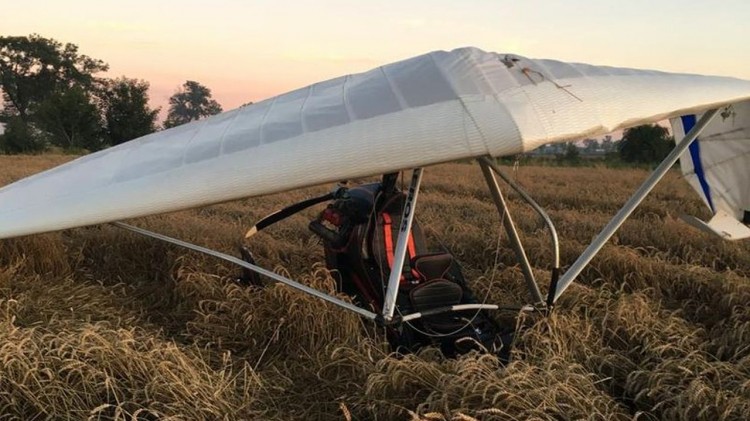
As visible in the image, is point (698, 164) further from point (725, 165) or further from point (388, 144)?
point (388, 144)

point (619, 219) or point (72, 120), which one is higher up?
point (72, 120)

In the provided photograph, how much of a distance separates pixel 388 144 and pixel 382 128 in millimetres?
135

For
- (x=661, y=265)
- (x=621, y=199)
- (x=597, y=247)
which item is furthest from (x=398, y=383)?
(x=621, y=199)

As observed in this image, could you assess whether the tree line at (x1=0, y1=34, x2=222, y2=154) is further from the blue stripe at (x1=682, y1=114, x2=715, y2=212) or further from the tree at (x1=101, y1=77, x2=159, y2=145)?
the blue stripe at (x1=682, y1=114, x2=715, y2=212)

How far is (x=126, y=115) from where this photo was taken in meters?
48.1

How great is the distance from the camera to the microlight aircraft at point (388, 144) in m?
2.76

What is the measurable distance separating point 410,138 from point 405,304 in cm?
156

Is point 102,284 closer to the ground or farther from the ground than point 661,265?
farther from the ground

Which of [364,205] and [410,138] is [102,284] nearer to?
[364,205]

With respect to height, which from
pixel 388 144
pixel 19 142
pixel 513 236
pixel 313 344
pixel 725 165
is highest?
pixel 19 142

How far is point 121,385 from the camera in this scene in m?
2.86

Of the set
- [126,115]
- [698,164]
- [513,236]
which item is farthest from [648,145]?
[126,115]

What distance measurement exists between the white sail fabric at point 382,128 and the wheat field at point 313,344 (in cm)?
78

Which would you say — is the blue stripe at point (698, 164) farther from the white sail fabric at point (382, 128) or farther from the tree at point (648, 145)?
the tree at point (648, 145)
